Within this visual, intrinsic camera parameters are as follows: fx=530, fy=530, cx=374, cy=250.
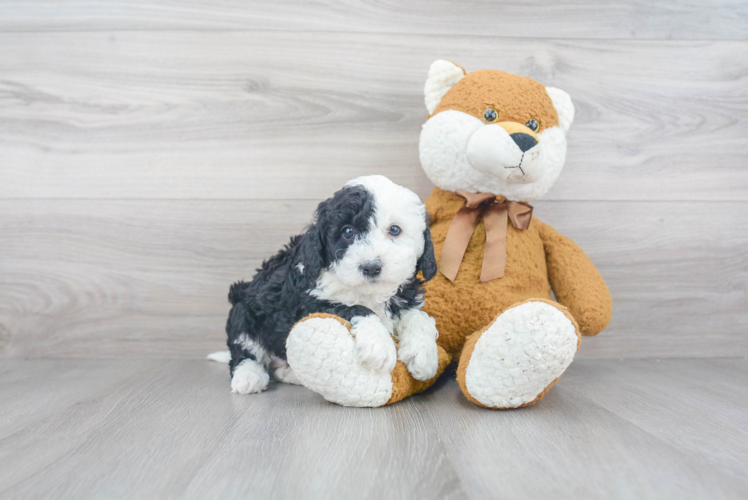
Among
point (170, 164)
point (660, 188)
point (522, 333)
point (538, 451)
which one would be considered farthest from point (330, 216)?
point (660, 188)

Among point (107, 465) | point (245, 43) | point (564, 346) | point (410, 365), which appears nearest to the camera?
point (107, 465)

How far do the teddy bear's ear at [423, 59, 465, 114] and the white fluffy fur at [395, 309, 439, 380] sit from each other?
17.6 inches

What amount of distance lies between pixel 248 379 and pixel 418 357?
0.33 m

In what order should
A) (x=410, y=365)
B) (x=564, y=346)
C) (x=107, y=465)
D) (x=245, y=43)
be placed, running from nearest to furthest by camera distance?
(x=107, y=465)
(x=564, y=346)
(x=410, y=365)
(x=245, y=43)

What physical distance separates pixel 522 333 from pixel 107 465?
23.0 inches

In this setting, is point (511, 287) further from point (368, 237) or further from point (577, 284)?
point (368, 237)

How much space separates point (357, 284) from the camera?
0.82 metres

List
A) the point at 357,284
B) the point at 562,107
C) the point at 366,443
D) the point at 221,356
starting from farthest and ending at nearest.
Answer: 1. the point at 221,356
2. the point at 562,107
3. the point at 357,284
4. the point at 366,443

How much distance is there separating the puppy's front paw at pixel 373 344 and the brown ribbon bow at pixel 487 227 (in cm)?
22

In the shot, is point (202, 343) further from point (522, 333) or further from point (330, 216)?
point (522, 333)

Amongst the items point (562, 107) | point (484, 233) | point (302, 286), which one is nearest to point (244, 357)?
point (302, 286)

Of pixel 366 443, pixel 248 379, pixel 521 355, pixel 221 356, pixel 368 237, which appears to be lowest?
pixel 221 356

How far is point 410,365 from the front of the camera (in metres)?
0.88

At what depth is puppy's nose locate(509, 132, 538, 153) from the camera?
0.93 m
